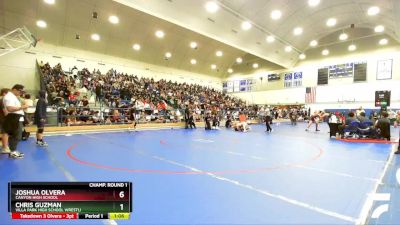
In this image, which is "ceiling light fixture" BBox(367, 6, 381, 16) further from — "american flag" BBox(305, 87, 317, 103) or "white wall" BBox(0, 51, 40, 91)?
"white wall" BBox(0, 51, 40, 91)

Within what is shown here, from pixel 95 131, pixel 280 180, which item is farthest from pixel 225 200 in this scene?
pixel 95 131

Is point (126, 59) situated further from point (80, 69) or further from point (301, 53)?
point (301, 53)

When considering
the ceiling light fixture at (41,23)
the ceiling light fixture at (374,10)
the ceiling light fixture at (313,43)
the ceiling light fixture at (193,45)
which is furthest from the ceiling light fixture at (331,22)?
the ceiling light fixture at (41,23)

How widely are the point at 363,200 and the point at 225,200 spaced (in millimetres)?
1912

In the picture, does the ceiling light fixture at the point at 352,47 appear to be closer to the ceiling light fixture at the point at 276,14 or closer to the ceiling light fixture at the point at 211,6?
the ceiling light fixture at the point at 276,14

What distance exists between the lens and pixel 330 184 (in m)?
3.99

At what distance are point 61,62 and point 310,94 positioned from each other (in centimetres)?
2737

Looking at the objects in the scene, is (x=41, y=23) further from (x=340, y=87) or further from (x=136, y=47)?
(x=340, y=87)

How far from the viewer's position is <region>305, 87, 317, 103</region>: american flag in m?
28.9

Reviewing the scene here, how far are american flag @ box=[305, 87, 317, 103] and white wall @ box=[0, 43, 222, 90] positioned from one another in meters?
17.2

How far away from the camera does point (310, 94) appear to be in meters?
29.2

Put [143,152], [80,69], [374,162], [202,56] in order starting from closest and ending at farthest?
[374,162] < [143,152] < [80,69] < [202,56]

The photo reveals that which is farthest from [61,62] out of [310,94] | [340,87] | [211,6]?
[340,87]

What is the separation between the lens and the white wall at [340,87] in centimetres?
2370
